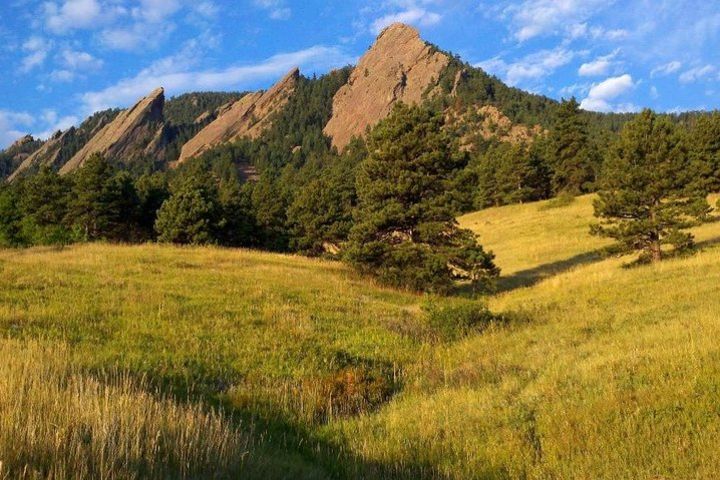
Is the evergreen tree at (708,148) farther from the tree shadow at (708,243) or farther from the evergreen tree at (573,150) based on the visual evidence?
the tree shadow at (708,243)

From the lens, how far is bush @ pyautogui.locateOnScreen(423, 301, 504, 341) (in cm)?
1280

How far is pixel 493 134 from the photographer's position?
13975 cm

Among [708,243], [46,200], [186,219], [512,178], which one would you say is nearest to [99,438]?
[708,243]

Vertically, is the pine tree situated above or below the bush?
above

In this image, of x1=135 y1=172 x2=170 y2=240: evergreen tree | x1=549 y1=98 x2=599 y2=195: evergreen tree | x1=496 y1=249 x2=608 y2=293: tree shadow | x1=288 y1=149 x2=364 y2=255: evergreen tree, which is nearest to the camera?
x1=496 y1=249 x2=608 y2=293: tree shadow

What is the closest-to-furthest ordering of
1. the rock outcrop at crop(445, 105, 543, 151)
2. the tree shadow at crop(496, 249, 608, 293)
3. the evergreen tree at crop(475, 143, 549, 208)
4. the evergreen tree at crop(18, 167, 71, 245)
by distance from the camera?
the tree shadow at crop(496, 249, 608, 293) → the evergreen tree at crop(18, 167, 71, 245) → the evergreen tree at crop(475, 143, 549, 208) → the rock outcrop at crop(445, 105, 543, 151)

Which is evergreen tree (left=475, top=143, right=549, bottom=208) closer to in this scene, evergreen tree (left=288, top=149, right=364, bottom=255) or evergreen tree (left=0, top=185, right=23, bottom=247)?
evergreen tree (left=288, top=149, right=364, bottom=255)

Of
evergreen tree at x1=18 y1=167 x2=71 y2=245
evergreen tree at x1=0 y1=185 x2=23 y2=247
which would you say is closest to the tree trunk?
evergreen tree at x1=0 y1=185 x2=23 y2=247

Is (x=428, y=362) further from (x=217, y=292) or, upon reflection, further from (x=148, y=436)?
(x=217, y=292)

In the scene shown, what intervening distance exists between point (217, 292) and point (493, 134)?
13323 cm

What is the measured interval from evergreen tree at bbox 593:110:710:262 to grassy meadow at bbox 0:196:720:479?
5.33 metres

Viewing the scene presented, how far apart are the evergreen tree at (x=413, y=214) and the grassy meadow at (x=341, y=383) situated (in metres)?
4.40

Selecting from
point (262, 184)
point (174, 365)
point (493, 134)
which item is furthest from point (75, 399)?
point (493, 134)

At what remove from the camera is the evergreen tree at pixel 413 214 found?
22000 millimetres
